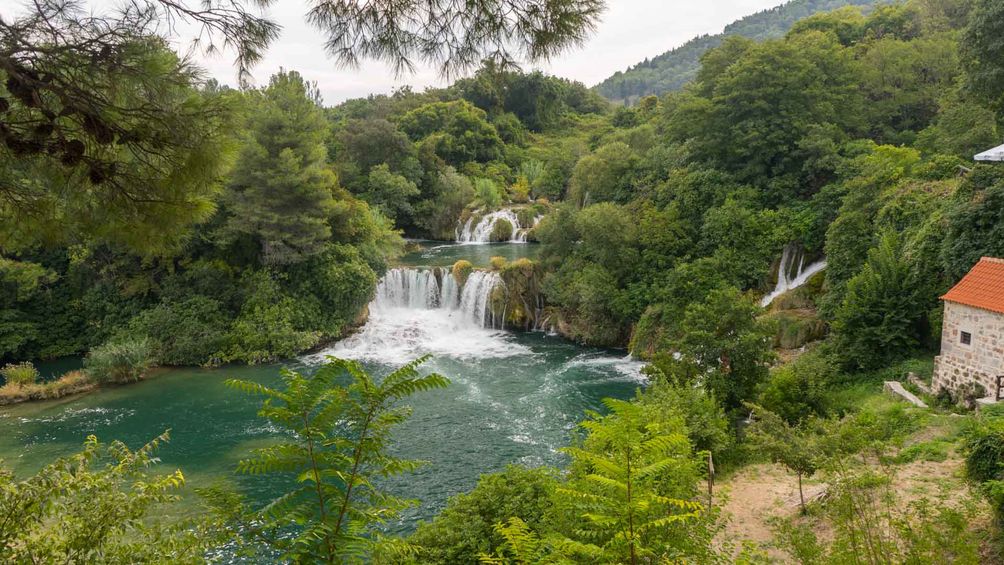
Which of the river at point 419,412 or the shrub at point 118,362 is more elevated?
the shrub at point 118,362

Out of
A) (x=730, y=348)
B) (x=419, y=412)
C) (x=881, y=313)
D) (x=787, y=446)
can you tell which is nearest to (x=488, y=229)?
(x=419, y=412)

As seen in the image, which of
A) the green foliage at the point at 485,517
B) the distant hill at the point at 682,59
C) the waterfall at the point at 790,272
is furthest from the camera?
the distant hill at the point at 682,59

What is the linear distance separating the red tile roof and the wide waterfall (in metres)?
13.3

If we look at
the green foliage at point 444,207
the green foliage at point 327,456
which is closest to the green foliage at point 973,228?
the green foliage at point 327,456

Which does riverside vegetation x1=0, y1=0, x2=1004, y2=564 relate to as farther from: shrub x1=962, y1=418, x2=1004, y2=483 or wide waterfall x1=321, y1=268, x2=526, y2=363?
wide waterfall x1=321, y1=268, x2=526, y2=363

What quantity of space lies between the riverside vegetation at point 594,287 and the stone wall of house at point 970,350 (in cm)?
80

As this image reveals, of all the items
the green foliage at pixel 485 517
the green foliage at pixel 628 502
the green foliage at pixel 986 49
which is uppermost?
the green foliage at pixel 986 49

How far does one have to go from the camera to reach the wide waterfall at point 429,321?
21953 millimetres

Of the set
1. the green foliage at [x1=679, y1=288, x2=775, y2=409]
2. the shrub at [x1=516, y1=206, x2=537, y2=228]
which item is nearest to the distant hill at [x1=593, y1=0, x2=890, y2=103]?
the shrub at [x1=516, y1=206, x2=537, y2=228]

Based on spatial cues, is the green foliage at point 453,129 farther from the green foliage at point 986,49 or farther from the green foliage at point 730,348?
the green foliage at point 986,49

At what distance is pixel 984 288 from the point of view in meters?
11.3

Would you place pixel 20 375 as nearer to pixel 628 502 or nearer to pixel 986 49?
pixel 628 502

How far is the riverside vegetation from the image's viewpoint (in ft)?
13.9

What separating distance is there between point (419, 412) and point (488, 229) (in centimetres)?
2165
